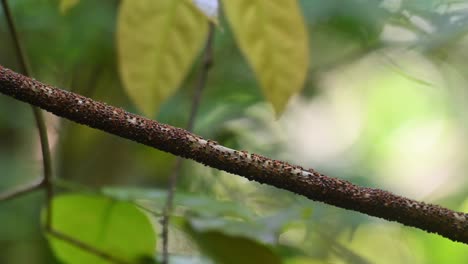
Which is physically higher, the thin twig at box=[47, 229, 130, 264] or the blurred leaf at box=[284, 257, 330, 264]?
the blurred leaf at box=[284, 257, 330, 264]

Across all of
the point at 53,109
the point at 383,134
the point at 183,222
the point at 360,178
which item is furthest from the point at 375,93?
the point at 53,109

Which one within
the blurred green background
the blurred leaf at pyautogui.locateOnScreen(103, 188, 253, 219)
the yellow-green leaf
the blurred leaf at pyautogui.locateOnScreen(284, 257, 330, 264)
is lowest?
the blurred leaf at pyautogui.locateOnScreen(103, 188, 253, 219)

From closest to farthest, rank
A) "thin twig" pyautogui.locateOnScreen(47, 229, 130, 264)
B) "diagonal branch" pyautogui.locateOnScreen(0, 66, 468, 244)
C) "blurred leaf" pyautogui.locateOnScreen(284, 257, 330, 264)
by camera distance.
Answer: "diagonal branch" pyautogui.locateOnScreen(0, 66, 468, 244) < "thin twig" pyautogui.locateOnScreen(47, 229, 130, 264) < "blurred leaf" pyautogui.locateOnScreen(284, 257, 330, 264)

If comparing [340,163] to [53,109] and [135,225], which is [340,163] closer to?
[135,225]

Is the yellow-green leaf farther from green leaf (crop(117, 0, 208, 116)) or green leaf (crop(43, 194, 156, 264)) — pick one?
green leaf (crop(43, 194, 156, 264))

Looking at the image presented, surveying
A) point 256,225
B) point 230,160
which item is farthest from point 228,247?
point 230,160

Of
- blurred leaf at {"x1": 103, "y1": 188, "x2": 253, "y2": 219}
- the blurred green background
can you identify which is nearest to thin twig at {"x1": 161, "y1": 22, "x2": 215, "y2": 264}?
blurred leaf at {"x1": 103, "y1": 188, "x2": 253, "y2": 219}

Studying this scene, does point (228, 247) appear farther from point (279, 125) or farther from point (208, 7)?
point (279, 125)
